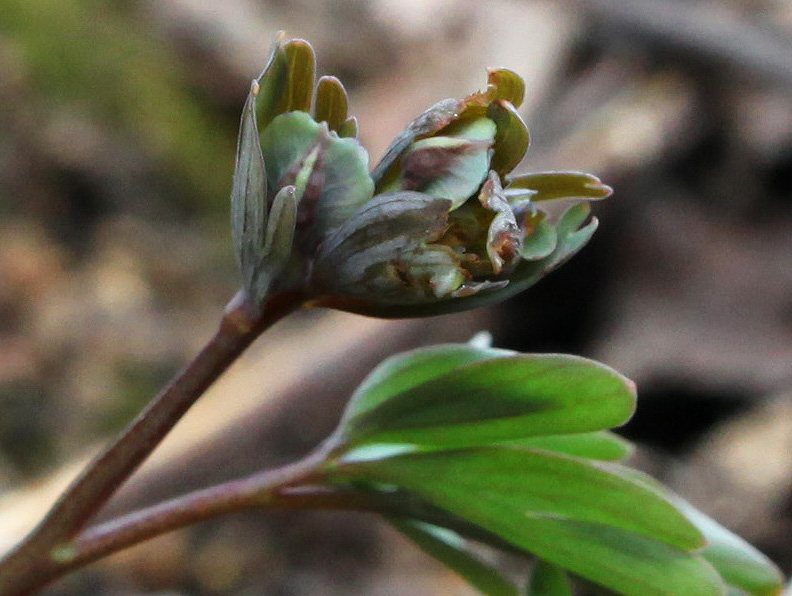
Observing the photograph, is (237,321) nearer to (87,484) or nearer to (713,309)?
(87,484)

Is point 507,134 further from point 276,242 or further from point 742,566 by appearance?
point 742,566

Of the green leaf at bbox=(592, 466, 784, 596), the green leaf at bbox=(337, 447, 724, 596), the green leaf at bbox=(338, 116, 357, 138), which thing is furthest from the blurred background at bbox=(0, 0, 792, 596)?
the green leaf at bbox=(338, 116, 357, 138)

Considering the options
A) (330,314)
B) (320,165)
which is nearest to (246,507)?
(320,165)

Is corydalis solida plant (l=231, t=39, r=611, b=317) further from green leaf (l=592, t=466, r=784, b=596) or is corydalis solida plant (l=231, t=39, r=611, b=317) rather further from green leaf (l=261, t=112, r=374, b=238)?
green leaf (l=592, t=466, r=784, b=596)

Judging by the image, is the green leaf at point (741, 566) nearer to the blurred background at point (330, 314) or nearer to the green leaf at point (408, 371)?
the green leaf at point (408, 371)

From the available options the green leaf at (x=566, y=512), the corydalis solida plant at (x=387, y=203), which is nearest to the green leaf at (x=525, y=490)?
the green leaf at (x=566, y=512)

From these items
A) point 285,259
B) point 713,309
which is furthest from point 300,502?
point 713,309
